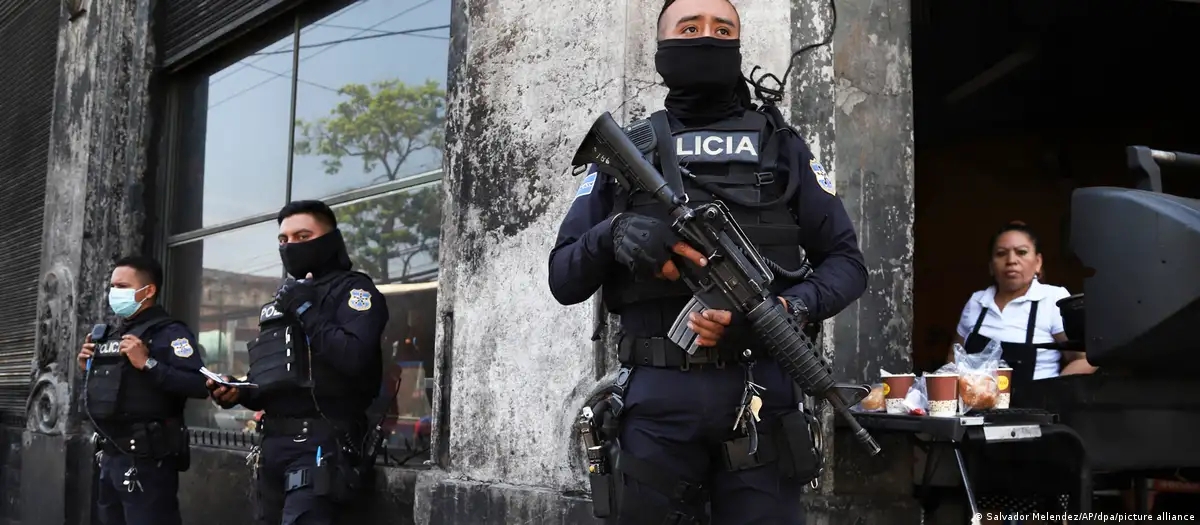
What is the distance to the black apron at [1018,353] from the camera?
3676mm

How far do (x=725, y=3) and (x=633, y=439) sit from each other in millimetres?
1168

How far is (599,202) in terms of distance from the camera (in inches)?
114

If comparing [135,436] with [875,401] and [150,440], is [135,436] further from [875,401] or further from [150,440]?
[875,401]

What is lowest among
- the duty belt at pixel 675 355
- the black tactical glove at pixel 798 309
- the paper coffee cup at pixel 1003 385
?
the paper coffee cup at pixel 1003 385

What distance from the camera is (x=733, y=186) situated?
107 inches

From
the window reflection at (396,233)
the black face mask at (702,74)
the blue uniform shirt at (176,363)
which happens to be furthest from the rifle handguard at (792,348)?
the blue uniform shirt at (176,363)

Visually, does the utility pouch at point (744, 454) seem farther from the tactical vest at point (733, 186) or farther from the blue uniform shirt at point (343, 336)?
the blue uniform shirt at point (343, 336)

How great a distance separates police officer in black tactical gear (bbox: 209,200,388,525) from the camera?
4.29 m

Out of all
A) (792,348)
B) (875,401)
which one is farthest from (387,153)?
(792,348)

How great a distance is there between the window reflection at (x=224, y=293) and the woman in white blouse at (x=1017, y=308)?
4129mm

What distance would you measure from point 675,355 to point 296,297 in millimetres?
2277

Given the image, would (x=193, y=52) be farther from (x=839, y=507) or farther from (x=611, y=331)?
(x=839, y=507)

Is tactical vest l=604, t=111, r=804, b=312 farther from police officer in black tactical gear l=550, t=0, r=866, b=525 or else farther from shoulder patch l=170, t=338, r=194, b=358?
shoulder patch l=170, t=338, r=194, b=358

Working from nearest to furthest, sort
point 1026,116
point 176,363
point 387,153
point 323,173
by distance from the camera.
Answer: point 176,363 < point 387,153 < point 323,173 < point 1026,116
